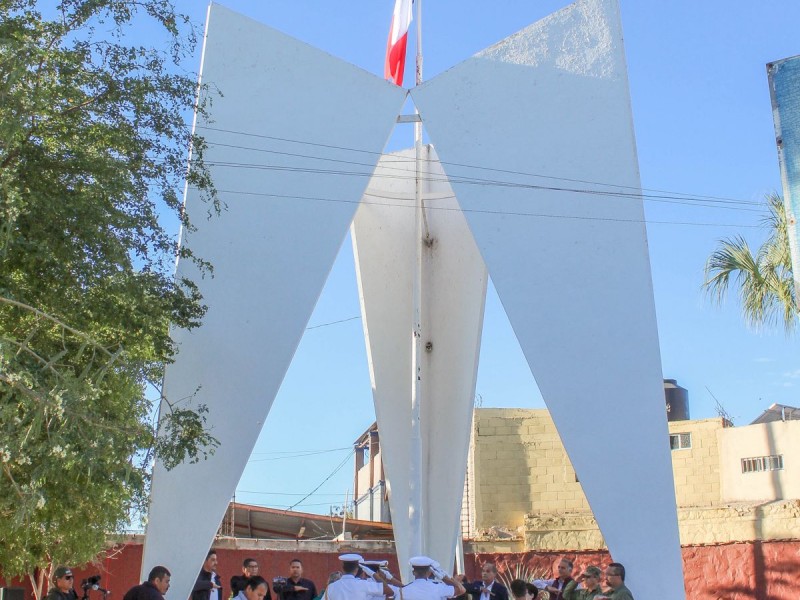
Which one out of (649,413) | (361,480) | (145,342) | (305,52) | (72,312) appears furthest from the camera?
(361,480)

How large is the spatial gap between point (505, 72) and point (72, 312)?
6.76m

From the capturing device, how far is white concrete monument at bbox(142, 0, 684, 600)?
12367 millimetres

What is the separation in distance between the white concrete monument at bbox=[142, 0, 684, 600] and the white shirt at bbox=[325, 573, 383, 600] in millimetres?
4487

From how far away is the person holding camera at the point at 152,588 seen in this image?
7094mm

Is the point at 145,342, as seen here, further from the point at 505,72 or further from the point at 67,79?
the point at 505,72

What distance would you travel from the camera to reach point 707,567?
671 inches

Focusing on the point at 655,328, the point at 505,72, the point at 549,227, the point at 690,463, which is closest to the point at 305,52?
the point at 505,72

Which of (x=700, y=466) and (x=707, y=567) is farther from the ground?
(x=700, y=466)

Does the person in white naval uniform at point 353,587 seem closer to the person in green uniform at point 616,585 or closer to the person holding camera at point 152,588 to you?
the person holding camera at point 152,588

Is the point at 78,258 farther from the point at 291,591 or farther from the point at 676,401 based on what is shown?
the point at 676,401

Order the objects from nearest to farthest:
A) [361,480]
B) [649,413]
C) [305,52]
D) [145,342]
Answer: [145,342]
[649,413]
[305,52]
[361,480]

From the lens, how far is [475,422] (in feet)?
77.8

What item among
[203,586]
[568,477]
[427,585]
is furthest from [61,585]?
[568,477]

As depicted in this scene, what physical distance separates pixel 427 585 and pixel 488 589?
2.21m
